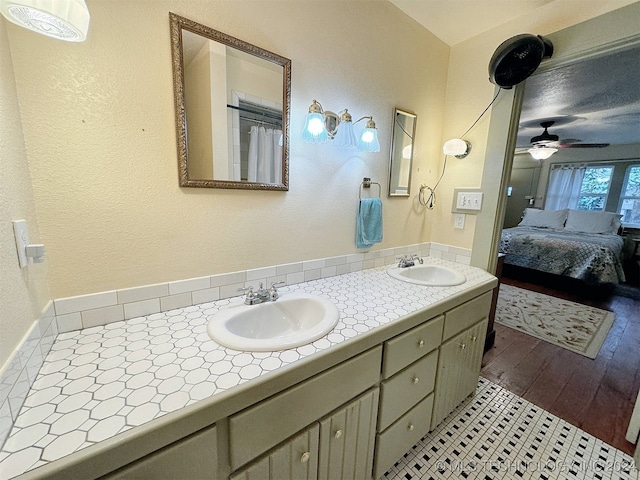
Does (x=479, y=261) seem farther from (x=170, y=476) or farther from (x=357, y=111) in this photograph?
(x=170, y=476)

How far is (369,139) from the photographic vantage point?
4.56 feet

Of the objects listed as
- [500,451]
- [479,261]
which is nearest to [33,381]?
[500,451]

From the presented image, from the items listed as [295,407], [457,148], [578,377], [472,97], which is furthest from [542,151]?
[295,407]

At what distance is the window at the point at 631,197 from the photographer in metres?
4.62

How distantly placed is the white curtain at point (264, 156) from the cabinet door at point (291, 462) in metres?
0.96

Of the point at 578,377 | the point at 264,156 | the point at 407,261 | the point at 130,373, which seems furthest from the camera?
the point at 578,377

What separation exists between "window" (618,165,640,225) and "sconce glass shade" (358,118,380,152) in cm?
617

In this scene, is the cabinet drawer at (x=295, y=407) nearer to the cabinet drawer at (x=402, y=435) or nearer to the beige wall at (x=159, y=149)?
the cabinet drawer at (x=402, y=435)

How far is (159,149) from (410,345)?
1217 millimetres

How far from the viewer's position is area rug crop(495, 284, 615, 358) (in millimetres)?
2318

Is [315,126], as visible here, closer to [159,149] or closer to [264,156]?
[264,156]

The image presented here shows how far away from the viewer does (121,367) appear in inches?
27.1

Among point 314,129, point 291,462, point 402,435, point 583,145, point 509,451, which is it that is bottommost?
point 509,451

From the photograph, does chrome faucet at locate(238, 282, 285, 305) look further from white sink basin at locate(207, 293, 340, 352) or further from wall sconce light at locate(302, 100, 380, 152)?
wall sconce light at locate(302, 100, 380, 152)
